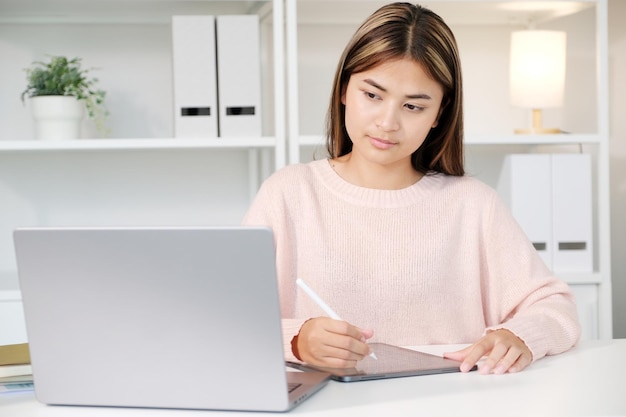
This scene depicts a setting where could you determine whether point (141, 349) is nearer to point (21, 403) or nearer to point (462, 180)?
point (21, 403)

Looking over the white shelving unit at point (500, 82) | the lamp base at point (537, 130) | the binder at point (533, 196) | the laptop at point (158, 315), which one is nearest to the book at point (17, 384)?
the laptop at point (158, 315)

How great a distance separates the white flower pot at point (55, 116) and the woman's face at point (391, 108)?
1108 mm

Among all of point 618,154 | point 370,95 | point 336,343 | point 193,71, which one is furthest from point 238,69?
point 336,343

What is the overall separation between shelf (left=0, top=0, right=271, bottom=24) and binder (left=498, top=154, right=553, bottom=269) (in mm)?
799

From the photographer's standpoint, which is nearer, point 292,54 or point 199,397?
point 199,397

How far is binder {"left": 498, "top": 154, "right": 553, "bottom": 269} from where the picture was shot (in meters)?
2.47

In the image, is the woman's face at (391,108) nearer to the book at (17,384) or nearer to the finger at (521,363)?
the finger at (521,363)

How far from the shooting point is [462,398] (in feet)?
3.35

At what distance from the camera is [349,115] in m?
1.56

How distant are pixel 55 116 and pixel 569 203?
4.47 feet

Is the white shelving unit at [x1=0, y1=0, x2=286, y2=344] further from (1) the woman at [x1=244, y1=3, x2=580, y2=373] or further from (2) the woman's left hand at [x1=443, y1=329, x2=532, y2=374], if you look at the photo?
(2) the woman's left hand at [x1=443, y1=329, x2=532, y2=374]

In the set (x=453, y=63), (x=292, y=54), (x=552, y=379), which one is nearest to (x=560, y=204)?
(x=292, y=54)

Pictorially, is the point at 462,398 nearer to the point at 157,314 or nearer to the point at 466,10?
the point at 157,314

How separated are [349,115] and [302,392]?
0.67 m
